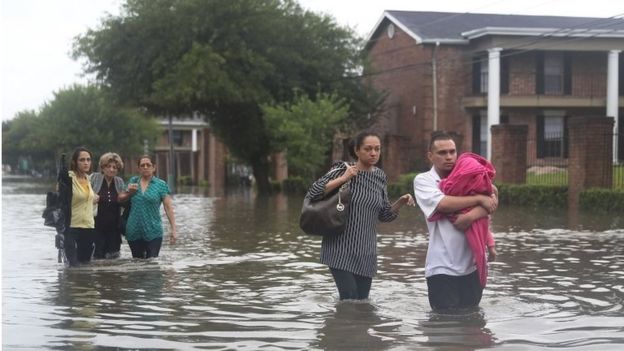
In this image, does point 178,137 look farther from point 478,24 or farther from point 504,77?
point 504,77

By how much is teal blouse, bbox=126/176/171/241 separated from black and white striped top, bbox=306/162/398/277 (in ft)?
15.4

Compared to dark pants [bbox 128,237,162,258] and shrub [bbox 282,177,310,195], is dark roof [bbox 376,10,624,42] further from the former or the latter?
dark pants [bbox 128,237,162,258]

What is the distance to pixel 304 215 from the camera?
7438 mm

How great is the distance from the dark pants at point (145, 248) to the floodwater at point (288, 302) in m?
0.19

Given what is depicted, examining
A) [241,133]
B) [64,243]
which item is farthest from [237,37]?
[64,243]

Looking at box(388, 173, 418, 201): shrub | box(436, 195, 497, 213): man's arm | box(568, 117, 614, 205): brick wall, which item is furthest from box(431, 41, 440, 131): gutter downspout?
box(436, 195, 497, 213): man's arm

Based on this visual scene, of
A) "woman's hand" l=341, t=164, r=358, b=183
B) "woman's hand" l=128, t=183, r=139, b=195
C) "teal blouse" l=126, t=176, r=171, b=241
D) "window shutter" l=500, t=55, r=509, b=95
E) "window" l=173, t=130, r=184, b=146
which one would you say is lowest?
"teal blouse" l=126, t=176, r=171, b=241

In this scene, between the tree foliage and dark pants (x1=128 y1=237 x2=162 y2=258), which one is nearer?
dark pants (x1=128 y1=237 x2=162 y2=258)

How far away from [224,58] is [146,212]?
2686cm

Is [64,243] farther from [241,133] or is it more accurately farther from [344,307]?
[241,133]

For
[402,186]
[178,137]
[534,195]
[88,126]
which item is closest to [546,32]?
[402,186]

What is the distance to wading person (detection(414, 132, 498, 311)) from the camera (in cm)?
675

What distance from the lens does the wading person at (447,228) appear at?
6.75 metres

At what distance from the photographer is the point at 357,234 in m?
7.63
